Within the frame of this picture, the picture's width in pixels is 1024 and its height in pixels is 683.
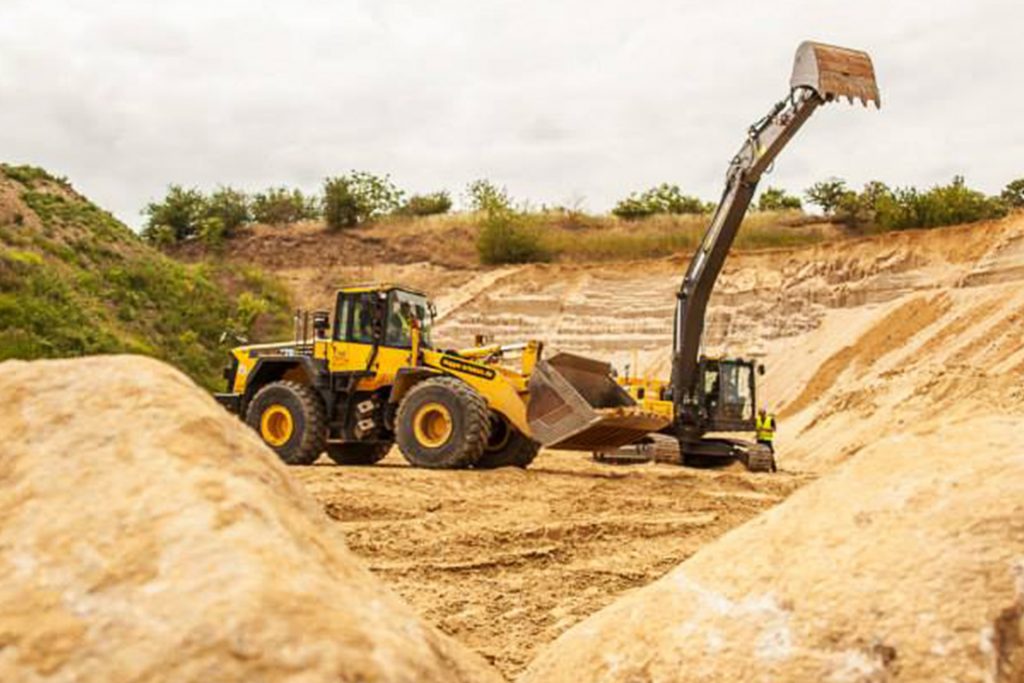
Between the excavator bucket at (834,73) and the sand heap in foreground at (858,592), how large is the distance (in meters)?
14.0

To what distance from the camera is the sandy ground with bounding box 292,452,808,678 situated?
5.41 metres

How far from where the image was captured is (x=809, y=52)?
1577 cm

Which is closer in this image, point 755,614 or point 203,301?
point 755,614

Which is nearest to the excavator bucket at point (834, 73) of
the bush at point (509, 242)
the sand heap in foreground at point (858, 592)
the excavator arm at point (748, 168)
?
the excavator arm at point (748, 168)

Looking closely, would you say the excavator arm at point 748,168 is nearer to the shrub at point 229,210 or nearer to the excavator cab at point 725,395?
the excavator cab at point 725,395

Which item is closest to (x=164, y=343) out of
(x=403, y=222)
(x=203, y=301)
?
(x=203, y=301)

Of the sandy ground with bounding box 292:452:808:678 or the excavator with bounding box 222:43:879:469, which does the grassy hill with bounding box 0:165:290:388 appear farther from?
the sandy ground with bounding box 292:452:808:678

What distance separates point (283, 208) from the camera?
47.6m

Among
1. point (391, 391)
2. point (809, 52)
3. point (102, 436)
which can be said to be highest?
point (809, 52)

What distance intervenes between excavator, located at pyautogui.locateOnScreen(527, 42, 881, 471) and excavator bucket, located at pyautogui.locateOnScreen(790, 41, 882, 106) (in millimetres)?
14

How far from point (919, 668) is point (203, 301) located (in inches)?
1341

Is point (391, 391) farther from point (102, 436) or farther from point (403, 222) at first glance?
point (403, 222)

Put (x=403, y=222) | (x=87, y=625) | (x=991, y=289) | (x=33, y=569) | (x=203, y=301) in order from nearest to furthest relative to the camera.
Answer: (x=87, y=625) < (x=33, y=569) < (x=991, y=289) < (x=203, y=301) < (x=403, y=222)

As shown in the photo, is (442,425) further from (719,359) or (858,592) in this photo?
(858,592)
